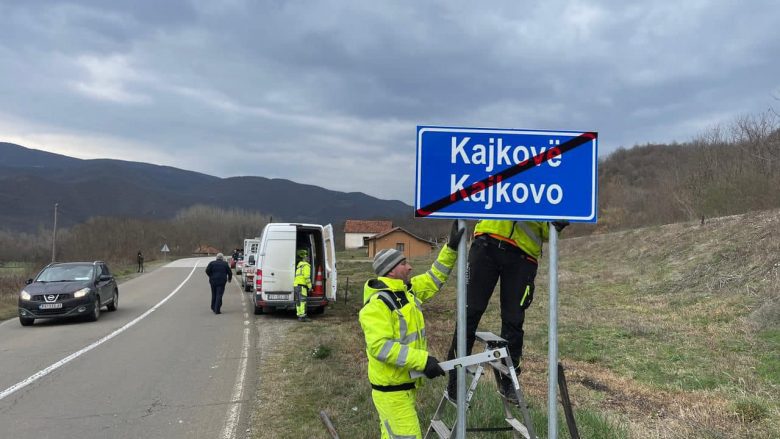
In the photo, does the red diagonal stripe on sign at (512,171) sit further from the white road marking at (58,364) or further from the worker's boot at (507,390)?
the white road marking at (58,364)

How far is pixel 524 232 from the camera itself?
399 cm

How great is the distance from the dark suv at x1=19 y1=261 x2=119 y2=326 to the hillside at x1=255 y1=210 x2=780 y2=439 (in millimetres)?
5896

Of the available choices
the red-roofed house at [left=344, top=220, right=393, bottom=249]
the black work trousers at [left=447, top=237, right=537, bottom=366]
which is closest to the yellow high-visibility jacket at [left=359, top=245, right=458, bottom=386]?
the black work trousers at [left=447, top=237, right=537, bottom=366]

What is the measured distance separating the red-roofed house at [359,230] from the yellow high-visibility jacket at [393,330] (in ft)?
358

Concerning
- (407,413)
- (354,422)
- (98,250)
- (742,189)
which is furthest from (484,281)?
(98,250)

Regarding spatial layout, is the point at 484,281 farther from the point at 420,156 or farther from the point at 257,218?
the point at 257,218

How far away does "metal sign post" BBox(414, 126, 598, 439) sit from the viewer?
3086mm

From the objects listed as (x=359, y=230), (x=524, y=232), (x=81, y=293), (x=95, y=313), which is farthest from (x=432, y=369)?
(x=359, y=230)

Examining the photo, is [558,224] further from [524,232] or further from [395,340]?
[395,340]

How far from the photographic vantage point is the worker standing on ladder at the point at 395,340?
3236 millimetres

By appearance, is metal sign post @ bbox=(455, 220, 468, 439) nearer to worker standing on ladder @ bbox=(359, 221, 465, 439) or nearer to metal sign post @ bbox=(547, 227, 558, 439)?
worker standing on ladder @ bbox=(359, 221, 465, 439)

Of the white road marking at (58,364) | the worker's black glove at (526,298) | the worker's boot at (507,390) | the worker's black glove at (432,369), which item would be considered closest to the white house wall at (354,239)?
the white road marking at (58,364)

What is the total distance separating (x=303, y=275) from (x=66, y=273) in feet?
22.2

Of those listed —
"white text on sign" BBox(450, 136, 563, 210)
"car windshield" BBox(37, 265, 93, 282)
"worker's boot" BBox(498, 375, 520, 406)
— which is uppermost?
"white text on sign" BBox(450, 136, 563, 210)
